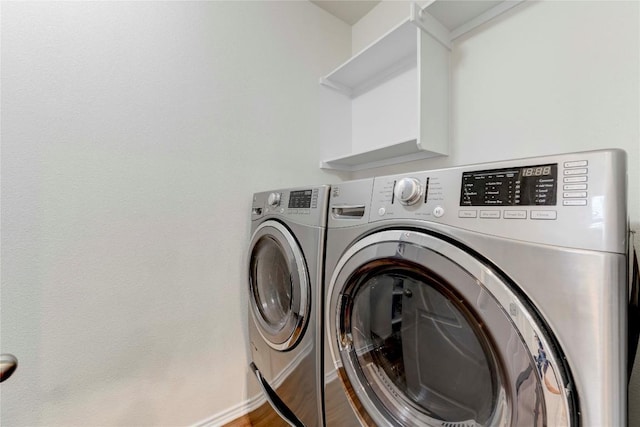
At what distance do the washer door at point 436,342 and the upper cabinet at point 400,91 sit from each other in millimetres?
744

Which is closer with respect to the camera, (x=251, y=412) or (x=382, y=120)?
(x=251, y=412)

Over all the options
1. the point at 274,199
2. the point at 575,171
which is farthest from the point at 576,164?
the point at 274,199

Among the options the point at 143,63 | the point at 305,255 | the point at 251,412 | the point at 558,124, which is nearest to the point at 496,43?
the point at 558,124

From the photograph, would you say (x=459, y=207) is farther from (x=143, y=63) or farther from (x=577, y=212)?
(x=143, y=63)

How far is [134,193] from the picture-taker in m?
1.18

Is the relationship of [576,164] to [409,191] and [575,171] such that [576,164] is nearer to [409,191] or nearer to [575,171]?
[575,171]

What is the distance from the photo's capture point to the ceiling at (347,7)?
1.71 m

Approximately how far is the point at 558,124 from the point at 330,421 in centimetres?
131

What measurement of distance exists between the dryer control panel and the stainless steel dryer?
0.39 meters

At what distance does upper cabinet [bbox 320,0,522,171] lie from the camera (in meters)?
1.22

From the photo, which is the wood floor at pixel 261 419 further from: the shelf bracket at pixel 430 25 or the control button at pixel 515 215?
the shelf bracket at pixel 430 25

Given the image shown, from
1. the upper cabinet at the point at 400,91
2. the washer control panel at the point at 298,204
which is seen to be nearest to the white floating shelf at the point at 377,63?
the upper cabinet at the point at 400,91

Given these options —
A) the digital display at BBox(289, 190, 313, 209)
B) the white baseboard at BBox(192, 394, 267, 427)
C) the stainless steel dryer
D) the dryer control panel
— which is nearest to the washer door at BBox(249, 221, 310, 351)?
the stainless steel dryer

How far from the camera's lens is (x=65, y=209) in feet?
3.44
